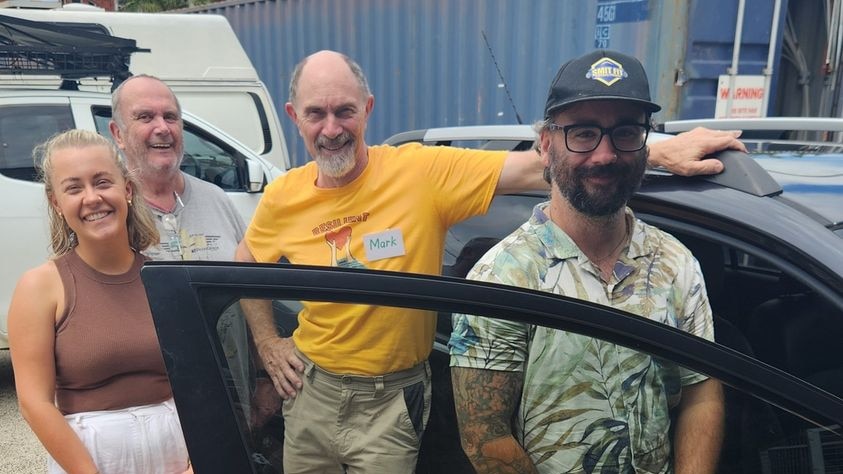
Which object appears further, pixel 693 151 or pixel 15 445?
pixel 15 445

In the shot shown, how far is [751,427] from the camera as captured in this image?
1.13m

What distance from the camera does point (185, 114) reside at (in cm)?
443

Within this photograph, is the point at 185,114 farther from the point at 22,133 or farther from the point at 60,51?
the point at 60,51

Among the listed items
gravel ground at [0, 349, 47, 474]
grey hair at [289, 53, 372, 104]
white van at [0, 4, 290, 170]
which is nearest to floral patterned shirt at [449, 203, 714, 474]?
grey hair at [289, 53, 372, 104]

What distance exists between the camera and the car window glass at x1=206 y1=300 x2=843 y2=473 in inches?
44.1

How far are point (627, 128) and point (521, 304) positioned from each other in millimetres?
648

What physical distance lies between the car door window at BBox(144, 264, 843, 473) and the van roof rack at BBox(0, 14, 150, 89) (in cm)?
409

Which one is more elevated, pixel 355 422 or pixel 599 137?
pixel 599 137

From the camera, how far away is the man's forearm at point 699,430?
3.71 ft

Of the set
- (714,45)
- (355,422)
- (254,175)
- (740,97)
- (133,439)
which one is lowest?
(133,439)

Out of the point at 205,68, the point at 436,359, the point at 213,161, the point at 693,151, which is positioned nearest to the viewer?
the point at 436,359

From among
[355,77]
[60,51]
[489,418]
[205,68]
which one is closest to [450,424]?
[489,418]

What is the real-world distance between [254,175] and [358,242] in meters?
2.87

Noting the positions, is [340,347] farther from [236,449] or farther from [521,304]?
[521,304]
